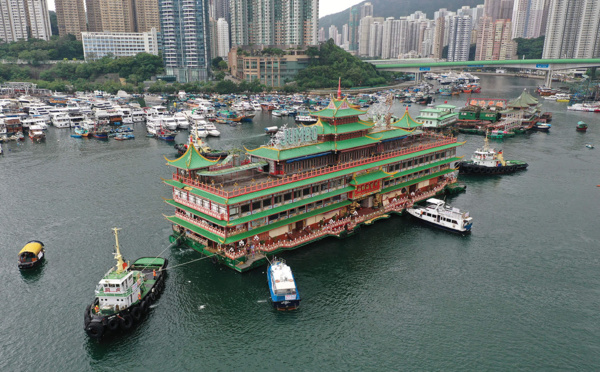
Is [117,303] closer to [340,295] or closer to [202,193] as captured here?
[202,193]

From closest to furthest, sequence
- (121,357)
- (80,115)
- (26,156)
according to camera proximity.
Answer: (121,357) → (26,156) → (80,115)

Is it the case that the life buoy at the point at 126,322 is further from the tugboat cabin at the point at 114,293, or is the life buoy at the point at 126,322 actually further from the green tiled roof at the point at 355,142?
the green tiled roof at the point at 355,142

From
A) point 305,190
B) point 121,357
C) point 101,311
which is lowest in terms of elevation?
point 121,357

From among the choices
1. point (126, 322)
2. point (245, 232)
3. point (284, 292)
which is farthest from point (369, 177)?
point (126, 322)

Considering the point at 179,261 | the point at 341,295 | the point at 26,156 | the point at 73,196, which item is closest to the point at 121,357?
the point at 179,261

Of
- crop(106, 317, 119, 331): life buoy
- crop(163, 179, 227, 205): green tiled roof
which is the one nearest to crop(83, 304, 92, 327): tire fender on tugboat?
crop(106, 317, 119, 331): life buoy

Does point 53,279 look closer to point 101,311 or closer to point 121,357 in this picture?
point 101,311
